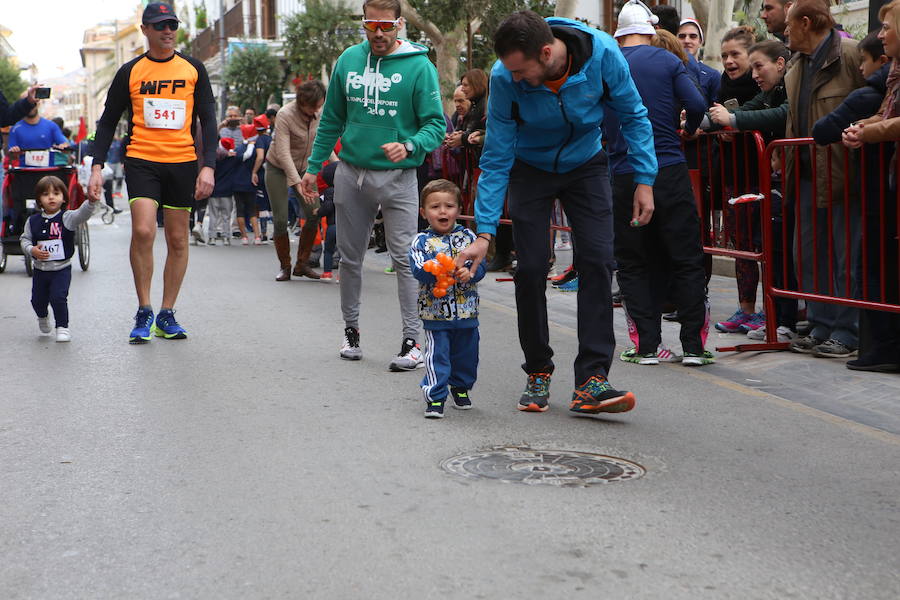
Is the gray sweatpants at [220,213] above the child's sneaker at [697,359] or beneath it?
above

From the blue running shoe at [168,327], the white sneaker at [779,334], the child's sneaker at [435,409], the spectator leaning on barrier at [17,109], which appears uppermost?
the spectator leaning on barrier at [17,109]

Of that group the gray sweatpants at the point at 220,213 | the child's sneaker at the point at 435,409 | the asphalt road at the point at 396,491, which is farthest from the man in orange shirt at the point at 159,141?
the gray sweatpants at the point at 220,213

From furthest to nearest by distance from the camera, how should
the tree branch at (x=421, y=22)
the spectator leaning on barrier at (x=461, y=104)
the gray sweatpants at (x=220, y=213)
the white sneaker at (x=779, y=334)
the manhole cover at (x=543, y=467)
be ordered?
the tree branch at (x=421, y=22)
the gray sweatpants at (x=220, y=213)
the spectator leaning on barrier at (x=461, y=104)
the white sneaker at (x=779, y=334)
the manhole cover at (x=543, y=467)

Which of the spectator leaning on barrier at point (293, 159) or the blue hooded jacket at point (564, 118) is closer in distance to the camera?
the blue hooded jacket at point (564, 118)

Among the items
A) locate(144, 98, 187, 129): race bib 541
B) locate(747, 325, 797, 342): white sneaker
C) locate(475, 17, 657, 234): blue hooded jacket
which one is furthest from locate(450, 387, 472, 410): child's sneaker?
locate(144, 98, 187, 129): race bib 541

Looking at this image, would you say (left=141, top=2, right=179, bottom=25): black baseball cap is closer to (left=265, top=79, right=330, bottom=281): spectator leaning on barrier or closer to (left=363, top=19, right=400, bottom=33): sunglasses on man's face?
(left=363, top=19, right=400, bottom=33): sunglasses on man's face

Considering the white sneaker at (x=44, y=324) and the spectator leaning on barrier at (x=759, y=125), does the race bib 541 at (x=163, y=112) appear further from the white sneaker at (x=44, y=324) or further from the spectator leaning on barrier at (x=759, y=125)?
the spectator leaning on barrier at (x=759, y=125)

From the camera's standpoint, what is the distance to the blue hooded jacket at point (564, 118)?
223 inches

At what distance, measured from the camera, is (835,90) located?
748cm

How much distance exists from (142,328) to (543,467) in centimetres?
425

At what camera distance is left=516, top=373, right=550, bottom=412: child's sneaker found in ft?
19.9

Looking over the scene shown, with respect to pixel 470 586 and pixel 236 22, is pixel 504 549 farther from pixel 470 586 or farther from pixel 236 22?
pixel 236 22

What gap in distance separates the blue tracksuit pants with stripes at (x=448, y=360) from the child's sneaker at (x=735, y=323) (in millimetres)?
3149

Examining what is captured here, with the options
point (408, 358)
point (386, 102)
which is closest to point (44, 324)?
point (408, 358)
